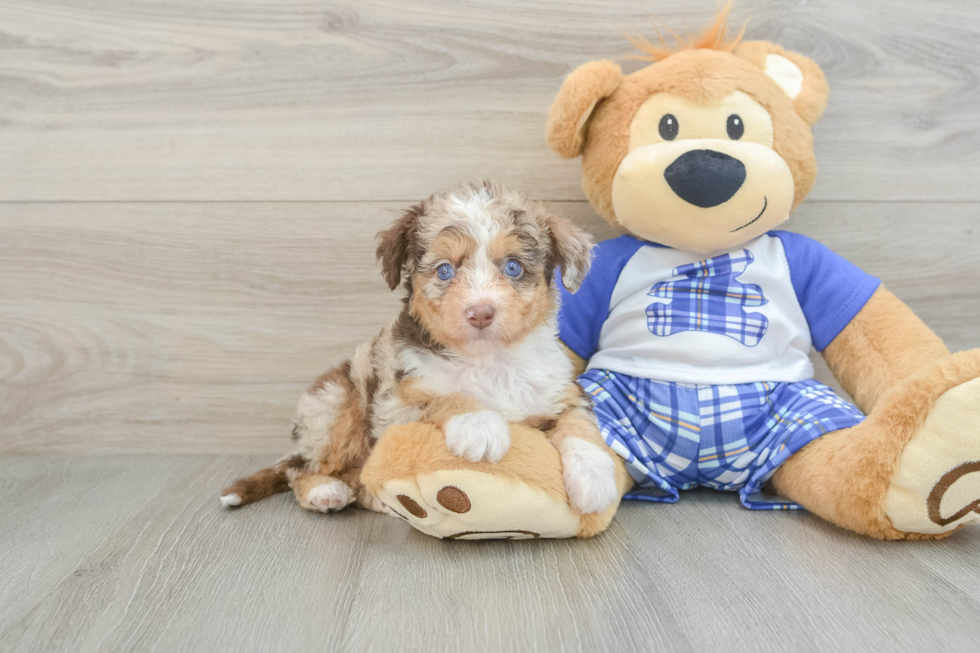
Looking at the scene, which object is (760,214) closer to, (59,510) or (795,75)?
(795,75)

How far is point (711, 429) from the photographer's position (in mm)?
1586

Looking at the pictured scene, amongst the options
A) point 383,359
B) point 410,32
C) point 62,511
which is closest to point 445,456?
point 383,359

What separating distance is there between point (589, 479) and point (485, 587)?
289 mm

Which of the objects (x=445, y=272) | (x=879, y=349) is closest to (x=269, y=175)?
(x=445, y=272)

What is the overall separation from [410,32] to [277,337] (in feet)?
3.30

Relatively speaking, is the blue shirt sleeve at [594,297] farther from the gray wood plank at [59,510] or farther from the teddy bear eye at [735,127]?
the gray wood plank at [59,510]

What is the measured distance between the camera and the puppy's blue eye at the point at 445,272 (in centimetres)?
139

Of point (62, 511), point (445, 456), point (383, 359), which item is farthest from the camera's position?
point (62, 511)

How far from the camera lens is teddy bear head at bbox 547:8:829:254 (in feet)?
5.13

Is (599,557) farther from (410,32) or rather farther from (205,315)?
(410,32)

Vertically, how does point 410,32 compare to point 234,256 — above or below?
above

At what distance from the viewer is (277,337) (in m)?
2.05

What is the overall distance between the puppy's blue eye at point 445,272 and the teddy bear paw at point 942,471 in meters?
0.98

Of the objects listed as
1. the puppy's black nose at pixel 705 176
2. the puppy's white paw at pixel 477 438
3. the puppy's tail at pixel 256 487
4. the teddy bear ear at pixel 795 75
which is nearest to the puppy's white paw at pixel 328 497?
the puppy's tail at pixel 256 487
